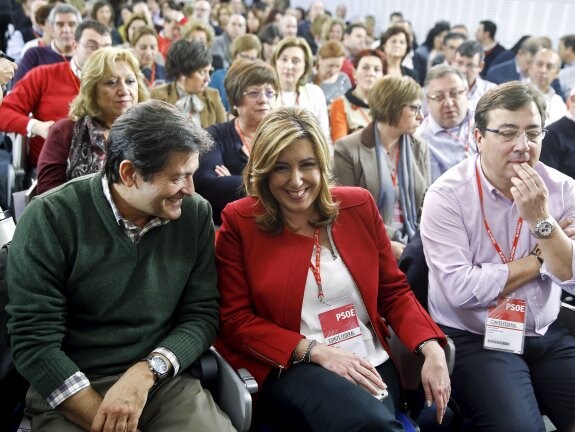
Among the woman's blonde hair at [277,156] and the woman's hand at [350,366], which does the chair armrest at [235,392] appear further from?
the woman's blonde hair at [277,156]

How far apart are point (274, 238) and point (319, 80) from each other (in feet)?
13.0

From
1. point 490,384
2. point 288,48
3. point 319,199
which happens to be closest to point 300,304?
point 319,199

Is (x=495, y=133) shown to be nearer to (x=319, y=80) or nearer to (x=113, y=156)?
(x=113, y=156)

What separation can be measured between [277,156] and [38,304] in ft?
2.59

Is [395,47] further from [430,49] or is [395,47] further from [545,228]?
[545,228]

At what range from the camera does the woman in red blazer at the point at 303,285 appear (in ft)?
6.08

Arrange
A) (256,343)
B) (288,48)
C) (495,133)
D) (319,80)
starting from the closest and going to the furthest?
(256,343) < (495,133) < (288,48) < (319,80)

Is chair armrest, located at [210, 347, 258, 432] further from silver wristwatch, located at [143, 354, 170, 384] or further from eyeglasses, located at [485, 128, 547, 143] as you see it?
eyeglasses, located at [485, 128, 547, 143]

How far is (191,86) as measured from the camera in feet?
14.0

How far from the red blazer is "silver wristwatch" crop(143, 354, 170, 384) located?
0.82ft

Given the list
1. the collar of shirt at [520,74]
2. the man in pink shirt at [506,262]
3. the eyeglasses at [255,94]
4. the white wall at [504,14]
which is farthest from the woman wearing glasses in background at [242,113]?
the white wall at [504,14]

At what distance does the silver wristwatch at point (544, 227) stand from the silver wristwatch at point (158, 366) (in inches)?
47.8

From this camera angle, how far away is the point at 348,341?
6.41ft

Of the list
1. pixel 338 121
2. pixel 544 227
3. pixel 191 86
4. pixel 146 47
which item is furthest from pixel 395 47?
pixel 544 227
